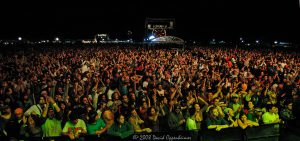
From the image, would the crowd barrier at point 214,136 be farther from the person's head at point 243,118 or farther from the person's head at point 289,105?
the person's head at point 289,105

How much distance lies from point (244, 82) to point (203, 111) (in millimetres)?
3562

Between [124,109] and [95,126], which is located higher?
[124,109]

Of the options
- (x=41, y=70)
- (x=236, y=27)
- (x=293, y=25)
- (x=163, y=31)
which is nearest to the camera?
(x=41, y=70)

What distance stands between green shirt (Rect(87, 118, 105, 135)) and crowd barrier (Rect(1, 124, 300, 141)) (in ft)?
1.38

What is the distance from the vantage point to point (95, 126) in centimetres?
607

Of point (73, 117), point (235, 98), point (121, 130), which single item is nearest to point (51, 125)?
point (73, 117)

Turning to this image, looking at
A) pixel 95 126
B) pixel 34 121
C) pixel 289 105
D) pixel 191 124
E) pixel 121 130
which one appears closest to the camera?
pixel 34 121

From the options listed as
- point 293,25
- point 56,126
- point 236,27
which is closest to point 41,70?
point 56,126

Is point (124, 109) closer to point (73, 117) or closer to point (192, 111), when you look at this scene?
point (73, 117)

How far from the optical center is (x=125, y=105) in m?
7.23

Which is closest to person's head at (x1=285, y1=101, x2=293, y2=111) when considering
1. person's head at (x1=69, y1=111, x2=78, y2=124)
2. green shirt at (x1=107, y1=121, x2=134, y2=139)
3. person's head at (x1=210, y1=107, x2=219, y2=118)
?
person's head at (x1=210, y1=107, x2=219, y2=118)

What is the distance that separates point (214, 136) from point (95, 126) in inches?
92.8

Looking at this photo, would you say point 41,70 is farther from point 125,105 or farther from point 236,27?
point 236,27

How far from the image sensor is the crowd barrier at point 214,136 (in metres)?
5.59
